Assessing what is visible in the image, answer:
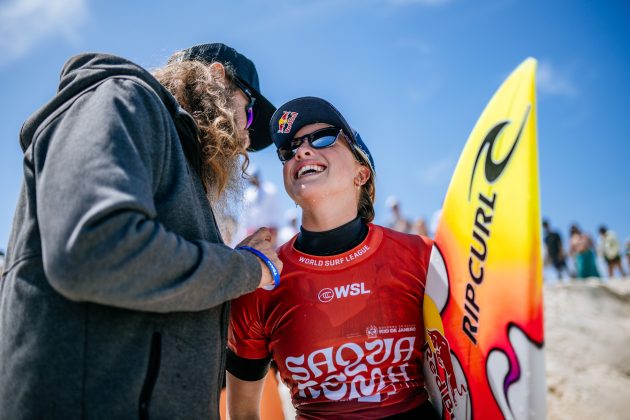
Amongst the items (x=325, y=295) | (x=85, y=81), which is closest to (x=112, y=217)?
(x=85, y=81)

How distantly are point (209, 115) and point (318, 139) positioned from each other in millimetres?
753

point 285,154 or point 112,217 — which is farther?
point 285,154

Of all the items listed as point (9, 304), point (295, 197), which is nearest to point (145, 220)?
point (9, 304)

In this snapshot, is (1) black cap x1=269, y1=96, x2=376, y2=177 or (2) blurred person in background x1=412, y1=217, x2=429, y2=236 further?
(2) blurred person in background x1=412, y1=217, x2=429, y2=236

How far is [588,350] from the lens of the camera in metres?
6.85

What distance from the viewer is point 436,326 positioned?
7.35 feet

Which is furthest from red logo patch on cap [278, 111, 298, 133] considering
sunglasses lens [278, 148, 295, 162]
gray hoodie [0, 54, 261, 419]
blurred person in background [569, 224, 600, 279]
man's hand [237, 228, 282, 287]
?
blurred person in background [569, 224, 600, 279]

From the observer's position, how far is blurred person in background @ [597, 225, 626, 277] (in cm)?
1340

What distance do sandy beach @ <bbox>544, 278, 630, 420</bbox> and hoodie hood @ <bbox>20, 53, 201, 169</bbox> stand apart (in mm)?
5790

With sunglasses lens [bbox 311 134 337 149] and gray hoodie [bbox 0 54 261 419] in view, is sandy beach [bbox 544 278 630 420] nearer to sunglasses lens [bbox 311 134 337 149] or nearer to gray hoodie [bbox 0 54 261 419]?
sunglasses lens [bbox 311 134 337 149]

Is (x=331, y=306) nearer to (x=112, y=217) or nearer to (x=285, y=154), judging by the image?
(x=285, y=154)

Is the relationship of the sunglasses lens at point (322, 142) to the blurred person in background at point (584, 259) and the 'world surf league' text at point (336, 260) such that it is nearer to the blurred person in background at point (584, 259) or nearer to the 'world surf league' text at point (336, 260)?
the 'world surf league' text at point (336, 260)

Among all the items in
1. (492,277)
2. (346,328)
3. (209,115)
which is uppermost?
(209,115)

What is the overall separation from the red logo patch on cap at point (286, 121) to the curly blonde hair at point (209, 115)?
55cm
